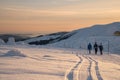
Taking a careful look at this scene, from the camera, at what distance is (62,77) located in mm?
13344

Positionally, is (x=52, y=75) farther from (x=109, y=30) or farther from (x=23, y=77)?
(x=109, y=30)

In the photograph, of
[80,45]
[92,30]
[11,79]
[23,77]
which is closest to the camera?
[11,79]

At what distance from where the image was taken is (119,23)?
96438mm

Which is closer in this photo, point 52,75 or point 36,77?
point 36,77

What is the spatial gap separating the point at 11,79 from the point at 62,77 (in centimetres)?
270

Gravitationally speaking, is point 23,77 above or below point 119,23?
below

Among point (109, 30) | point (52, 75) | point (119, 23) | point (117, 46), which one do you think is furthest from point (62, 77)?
point (119, 23)

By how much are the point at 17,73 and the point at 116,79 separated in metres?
4.43

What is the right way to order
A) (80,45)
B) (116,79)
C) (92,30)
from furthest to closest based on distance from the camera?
(92,30)
(80,45)
(116,79)

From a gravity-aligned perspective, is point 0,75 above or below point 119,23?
below

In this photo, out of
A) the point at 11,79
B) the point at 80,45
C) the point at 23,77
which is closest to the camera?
the point at 11,79

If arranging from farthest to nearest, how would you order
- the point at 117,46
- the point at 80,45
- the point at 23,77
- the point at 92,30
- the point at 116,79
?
the point at 92,30 < the point at 80,45 < the point at 117,46 < the point at 116,79 < the point at 23,77

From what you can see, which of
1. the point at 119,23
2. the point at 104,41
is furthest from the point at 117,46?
the point at 119,23

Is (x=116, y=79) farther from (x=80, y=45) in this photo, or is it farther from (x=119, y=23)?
(x=119, y=23)
